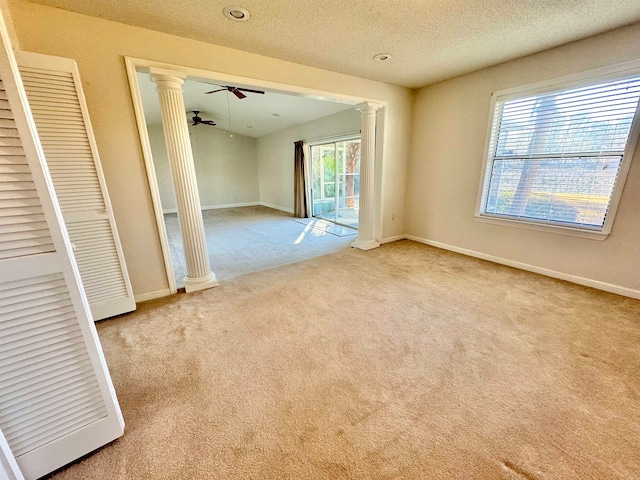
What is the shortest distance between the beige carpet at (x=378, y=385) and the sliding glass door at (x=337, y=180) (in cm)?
379

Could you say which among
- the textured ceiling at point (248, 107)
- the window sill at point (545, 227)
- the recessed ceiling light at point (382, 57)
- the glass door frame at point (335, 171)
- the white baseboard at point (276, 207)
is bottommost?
the white baseboard at point (276, 207)

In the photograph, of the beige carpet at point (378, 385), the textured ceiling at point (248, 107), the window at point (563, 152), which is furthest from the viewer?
the textured ceiling at point (248, 107)

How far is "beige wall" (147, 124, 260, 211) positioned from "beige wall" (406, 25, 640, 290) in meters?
6.59

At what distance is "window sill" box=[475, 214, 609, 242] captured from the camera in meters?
2.63

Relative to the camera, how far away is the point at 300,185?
6.76 m

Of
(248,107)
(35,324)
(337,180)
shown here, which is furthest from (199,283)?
(248,107)

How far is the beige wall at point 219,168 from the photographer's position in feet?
26.5

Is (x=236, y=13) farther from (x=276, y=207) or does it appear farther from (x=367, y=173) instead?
(x=276, y=207)

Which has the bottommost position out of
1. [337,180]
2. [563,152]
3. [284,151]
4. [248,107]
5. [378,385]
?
[378,385]

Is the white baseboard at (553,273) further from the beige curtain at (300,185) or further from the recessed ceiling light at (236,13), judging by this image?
the recessed ceiling light at (236,13)

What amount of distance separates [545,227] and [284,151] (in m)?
6.45

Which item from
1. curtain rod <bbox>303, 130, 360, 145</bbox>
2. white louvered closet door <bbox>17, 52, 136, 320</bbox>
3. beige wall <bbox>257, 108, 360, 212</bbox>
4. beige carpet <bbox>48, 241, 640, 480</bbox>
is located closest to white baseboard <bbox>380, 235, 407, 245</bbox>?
beige carpet <bbox>48, 241, 640, 480</bbox>

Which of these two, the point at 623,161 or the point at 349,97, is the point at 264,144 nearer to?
the point at 349,97

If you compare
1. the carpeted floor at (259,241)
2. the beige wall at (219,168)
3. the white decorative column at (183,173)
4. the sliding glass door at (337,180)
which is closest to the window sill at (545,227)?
the carpeted floor at (259,241)
